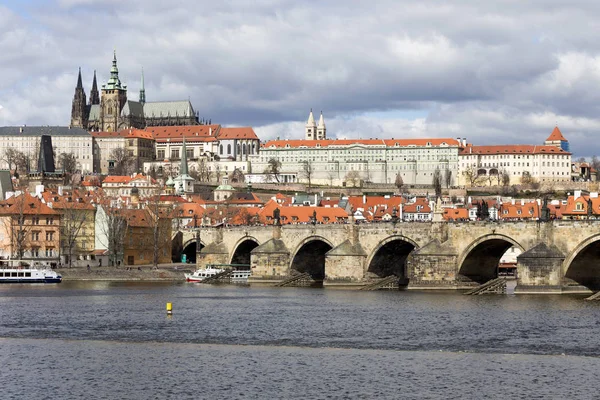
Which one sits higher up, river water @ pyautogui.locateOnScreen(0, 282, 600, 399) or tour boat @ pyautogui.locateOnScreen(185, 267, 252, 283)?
tour boat @ pyautogui.locateOnScreen(185, 267, 252, 283)

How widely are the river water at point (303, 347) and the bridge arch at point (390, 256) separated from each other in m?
7.83

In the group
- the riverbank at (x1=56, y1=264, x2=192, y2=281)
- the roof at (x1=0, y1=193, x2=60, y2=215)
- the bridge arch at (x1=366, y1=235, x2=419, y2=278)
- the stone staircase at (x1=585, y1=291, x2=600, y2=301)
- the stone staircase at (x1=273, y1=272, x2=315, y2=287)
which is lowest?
the stone staircase at (x1=585, y1=291, x2=600, y2=301)

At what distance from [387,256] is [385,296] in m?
9.82

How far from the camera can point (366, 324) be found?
5112 centimetres

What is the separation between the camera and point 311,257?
266ft

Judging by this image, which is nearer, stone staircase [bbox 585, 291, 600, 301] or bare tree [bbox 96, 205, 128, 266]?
stone staircase [bbox 585, 291, 600, 301]

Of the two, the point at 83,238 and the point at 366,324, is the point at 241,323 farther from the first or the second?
the point at 83,238

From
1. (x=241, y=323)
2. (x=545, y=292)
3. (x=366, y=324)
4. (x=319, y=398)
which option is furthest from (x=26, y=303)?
(x=319, y=398)

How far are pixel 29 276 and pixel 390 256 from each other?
24.5m

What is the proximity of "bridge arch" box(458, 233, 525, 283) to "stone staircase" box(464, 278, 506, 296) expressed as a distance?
6.58 ft

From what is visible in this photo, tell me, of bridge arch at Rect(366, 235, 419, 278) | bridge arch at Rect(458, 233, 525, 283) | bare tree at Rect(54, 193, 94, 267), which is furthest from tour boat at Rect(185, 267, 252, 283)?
bridge arch at Rect(458, 233, 525, 283)

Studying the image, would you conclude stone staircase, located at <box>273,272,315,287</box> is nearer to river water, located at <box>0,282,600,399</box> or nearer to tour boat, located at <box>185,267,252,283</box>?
tour boat, located at <box>185,267,252,283</box>

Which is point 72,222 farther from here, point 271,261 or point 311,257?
point 311,257

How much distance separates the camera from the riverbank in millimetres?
84438
